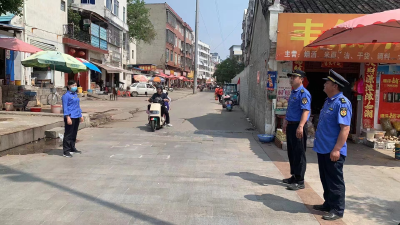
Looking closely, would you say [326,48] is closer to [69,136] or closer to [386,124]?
[386,124]

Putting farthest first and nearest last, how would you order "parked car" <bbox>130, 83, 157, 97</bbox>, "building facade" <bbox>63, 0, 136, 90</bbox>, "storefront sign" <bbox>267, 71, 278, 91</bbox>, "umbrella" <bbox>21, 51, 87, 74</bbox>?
1. "parked car" <bbox>130, 83, 157, 97</bbox>
2. "building facade" <bbox>63, 0, 136, 90</bbox>
3. "umbrella" <bbox>21, 51, 87, 74</bbox>
4. "storefront sign" <bbox>267, 71, 278, 91</bbox>

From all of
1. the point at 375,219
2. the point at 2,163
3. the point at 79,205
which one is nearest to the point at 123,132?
the point at 2,163

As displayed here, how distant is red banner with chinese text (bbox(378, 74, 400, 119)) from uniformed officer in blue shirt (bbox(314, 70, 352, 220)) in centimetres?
606

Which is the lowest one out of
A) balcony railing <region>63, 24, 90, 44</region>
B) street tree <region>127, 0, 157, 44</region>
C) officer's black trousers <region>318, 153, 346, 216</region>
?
officer's black trousers <region>318, 153, 346, 216</region>

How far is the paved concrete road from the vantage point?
3840mm

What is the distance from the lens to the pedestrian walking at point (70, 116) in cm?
676

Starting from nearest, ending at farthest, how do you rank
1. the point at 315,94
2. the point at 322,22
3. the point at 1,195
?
the point at 1,195 < the point at 322,22 < the point at 315,94

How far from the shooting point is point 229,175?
563cm

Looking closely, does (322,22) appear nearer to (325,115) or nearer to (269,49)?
(269,49)

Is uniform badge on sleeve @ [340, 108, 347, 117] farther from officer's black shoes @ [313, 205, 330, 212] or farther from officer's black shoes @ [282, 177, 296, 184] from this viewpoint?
officer's black shoes @ [282, 177, 296, 184]

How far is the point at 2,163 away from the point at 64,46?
18.6m

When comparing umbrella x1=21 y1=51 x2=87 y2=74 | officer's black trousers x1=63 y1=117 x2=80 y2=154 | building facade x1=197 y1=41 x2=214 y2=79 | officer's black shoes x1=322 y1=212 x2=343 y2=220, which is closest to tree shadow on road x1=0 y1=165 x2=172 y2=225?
officer's black trousers x1=63 y1=117 x2=80 y2=154

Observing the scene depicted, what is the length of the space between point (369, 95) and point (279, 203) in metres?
6.03

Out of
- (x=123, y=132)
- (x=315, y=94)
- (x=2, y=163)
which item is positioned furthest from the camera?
(x=315, y=94)
